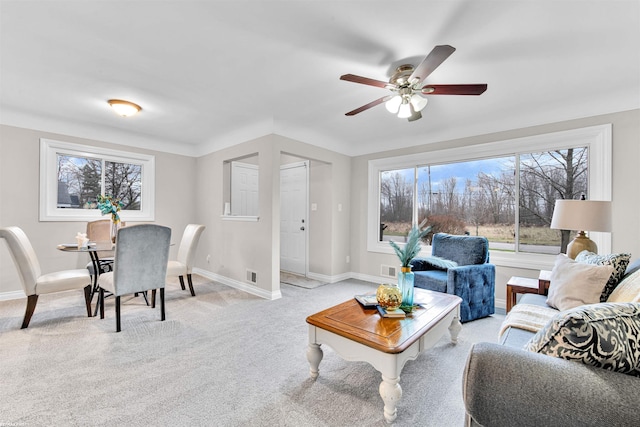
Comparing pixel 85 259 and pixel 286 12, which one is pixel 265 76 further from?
pixel 85 259

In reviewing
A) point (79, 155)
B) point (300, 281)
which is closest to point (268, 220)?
point (300, 281)

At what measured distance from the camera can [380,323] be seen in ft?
5.67

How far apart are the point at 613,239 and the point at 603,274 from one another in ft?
5.24

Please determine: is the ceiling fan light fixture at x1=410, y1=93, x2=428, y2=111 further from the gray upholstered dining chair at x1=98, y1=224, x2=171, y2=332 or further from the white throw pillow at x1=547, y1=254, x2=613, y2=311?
the gray upholstered dining chair at x1=98, y1=224, x2=171, y2=332

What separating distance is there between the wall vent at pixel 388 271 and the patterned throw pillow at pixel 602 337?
3.58 m

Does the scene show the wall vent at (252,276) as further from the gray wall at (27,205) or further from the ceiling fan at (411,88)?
the ceiling fan at (411,88)

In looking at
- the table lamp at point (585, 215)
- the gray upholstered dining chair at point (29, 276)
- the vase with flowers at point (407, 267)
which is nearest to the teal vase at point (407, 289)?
the vase with flowers at point (407, 267)

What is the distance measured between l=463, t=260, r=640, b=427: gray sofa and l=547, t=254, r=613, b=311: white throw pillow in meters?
1.29

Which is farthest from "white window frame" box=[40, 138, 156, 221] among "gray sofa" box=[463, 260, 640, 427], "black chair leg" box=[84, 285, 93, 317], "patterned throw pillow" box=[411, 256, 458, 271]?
"gray sofa" box=[463, 260, 640, 427]

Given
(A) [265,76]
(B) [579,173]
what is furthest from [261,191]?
(B) [579,173]

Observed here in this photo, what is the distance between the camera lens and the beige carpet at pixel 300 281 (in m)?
4.35

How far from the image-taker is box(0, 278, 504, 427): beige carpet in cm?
153

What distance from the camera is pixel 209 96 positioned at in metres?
3.00

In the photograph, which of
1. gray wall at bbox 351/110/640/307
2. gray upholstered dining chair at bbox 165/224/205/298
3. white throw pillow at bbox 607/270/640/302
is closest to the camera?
white throw pillow at bbox 607/270/640/302
